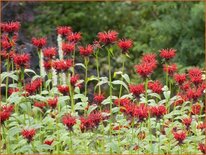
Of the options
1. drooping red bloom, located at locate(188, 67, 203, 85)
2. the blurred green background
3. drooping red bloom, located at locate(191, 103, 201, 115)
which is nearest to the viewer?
drooping red bloom, located at locate(188, 67, 203, 85)

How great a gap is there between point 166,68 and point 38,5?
5376 millimetres

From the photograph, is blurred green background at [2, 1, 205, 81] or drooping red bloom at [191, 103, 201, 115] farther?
blurred green background at [2, 1, 205, 81]

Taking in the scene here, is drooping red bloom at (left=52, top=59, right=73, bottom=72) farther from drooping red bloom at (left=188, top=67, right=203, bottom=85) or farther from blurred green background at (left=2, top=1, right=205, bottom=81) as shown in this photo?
blurred green background at (left=2, top=1, right=205, bottom=81)

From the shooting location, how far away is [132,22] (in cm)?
918

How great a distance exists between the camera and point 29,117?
358 centimetres

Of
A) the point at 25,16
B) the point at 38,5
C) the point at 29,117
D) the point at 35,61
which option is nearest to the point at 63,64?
the point at 29,117

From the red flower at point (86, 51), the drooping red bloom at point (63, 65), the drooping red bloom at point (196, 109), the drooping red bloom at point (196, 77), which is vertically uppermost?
the red flower at point (86, 51)

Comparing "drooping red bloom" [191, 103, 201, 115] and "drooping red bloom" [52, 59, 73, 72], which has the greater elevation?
"drooping red bloom" [52, 59, 73, 72]

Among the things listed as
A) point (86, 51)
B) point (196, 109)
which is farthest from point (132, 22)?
point (86, 51)

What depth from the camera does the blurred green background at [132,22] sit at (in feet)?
23.8

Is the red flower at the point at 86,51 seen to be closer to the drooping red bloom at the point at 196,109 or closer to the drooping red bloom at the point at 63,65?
the drooping red bloom at the point at 63,65

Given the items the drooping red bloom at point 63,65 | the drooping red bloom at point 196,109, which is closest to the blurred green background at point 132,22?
the drooping red bloom at point 196,109

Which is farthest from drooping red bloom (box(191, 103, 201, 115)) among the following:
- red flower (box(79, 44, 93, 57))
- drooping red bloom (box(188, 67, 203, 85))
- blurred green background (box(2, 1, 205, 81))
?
blurred green background (box(2, 1, 205, 81))

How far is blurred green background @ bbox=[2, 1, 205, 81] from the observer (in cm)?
725
